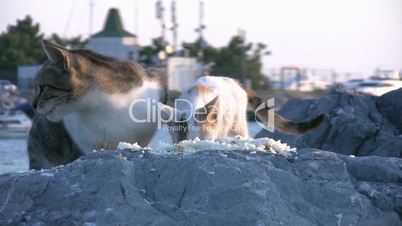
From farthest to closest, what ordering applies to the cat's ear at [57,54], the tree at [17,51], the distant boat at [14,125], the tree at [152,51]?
the tree at [17,51] < the tree at [152,51] < the distant boat at [14,125] < the cat's ear at [57,54]

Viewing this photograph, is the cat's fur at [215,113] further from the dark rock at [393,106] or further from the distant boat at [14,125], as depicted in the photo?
the distant boat at [14,125]

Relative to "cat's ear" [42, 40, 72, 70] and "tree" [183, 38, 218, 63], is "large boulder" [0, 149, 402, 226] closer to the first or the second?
"cat's ear" [42, 40, 72, 70]

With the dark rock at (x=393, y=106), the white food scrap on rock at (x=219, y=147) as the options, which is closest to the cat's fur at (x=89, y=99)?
the white food scrap on rock at (x=219, y=147)

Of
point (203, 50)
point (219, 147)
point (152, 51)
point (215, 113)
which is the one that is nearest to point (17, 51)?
point (152, 51)

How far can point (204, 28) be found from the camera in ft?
184

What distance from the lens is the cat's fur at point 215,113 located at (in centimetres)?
661

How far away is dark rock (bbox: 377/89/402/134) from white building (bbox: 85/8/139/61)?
→ 5323cm

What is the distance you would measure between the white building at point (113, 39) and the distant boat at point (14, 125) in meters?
31.6

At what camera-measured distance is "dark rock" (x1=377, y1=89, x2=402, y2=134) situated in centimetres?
1153

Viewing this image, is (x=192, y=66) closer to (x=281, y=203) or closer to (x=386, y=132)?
(x=386, y=132)

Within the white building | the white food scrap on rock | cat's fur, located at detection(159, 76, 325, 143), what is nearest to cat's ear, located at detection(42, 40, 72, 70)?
cat's fur, located at detection(159, 76, 325, 143)

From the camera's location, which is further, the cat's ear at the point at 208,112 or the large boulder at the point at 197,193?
the cat's ear at the point at 208,112

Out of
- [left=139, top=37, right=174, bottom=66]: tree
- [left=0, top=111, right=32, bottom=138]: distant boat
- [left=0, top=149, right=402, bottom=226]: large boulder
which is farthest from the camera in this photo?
[left=139, top=37, right=174, bottom=66]: tree

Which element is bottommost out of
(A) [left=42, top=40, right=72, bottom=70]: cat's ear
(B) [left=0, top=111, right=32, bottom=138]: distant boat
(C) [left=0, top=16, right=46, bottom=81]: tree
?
(B) [left=0, top=111, right=32, bottom=138]: distant boat
